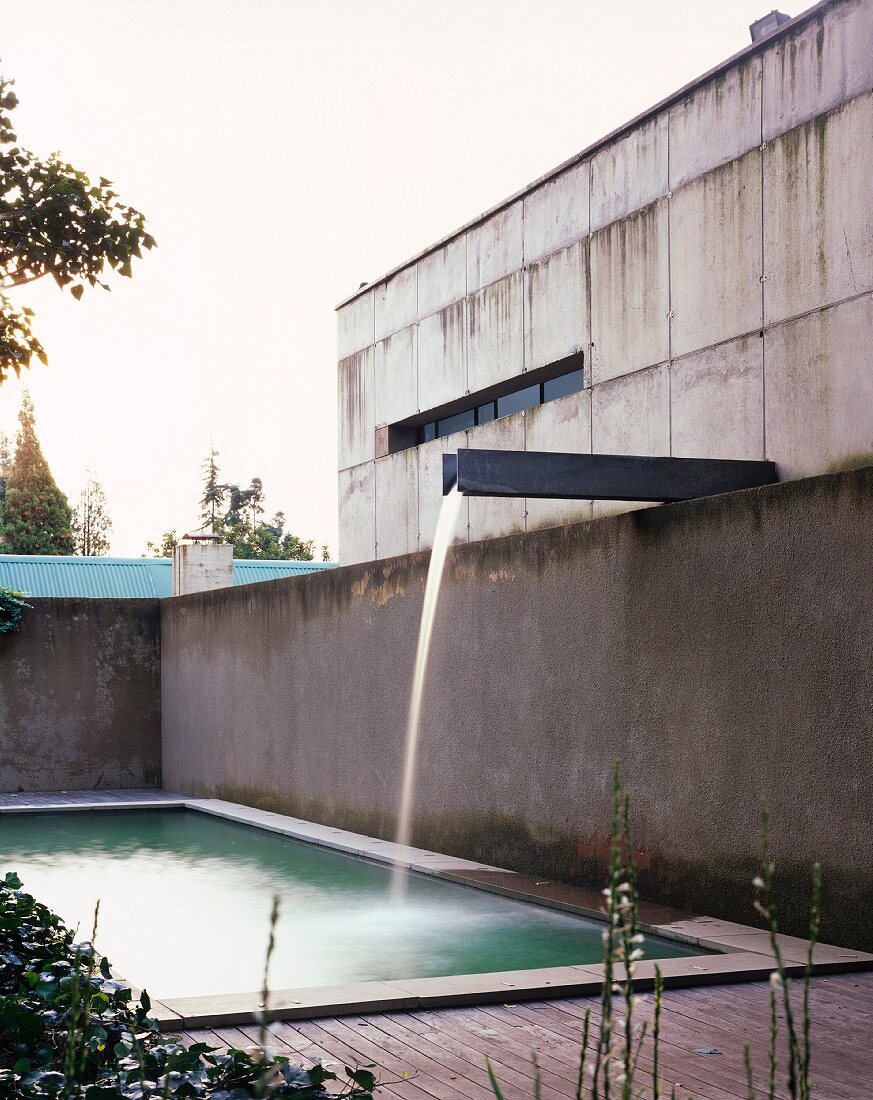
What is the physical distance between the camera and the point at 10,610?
13.7 m

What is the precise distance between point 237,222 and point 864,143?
7455 mm

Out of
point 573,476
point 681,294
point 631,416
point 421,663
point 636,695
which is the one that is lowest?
point 636,695

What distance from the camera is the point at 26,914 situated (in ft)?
14.8

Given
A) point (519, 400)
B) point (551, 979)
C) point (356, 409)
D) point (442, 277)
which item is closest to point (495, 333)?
point (519, 400)

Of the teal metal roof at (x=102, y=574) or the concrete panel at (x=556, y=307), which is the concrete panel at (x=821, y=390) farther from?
the teal metal roof at (x=102, y=574)

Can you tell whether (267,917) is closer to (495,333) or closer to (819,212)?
(819,212)

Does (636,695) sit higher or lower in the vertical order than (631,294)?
lower

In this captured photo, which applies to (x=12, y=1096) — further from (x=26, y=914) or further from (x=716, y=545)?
(x=716, y=545)

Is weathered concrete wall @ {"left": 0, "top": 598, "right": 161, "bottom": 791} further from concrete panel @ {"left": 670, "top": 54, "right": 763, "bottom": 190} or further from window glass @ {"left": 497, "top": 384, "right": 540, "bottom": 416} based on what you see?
concrete panel @ {"left": 670, "top": 54, "right": 763, "bottom": 190}

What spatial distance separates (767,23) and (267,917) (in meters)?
6.38

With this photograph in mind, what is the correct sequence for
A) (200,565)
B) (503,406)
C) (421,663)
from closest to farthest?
(421,663), (503,406), (200,565)

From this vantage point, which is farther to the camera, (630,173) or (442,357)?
(442,357)

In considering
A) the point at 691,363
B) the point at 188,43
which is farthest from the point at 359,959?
the point at 188,43

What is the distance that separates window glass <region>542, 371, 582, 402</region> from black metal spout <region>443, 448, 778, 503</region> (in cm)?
309
